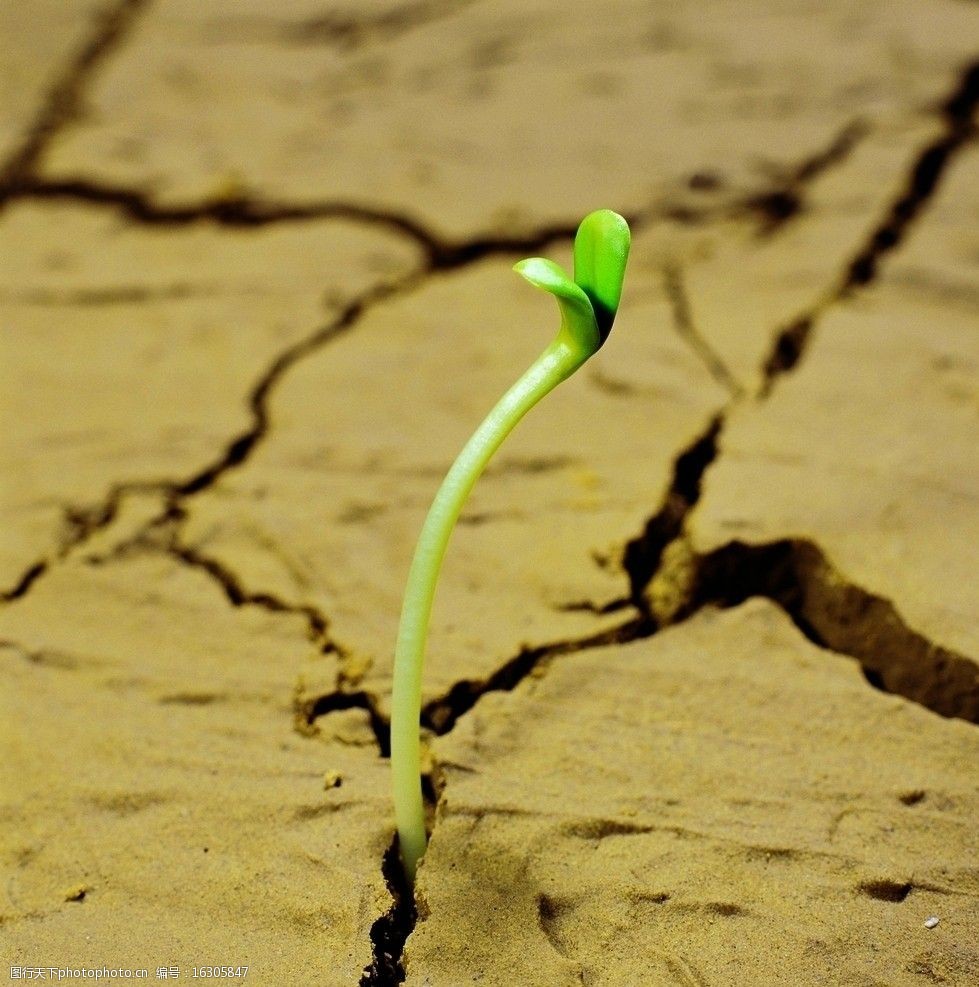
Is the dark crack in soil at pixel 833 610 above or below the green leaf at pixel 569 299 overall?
below

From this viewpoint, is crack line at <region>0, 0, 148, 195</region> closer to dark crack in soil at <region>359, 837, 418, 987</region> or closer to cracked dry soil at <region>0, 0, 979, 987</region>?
cracked dry soil at <region>0, 0, 979, 987</region>

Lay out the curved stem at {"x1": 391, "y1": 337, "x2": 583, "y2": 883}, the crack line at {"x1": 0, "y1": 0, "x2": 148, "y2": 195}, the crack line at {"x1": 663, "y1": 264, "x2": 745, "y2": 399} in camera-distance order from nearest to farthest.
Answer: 1. the curved stem at {"x1": 391, "y1": 337, "x2": 583, "y2": 883}
2. the crack line at {"x1": 663, "y1": 264, "x2": 745, "y2": 399}
3. the crack line at {"x1": 0, "y1": 0, "x2": 148, "y2": 195}

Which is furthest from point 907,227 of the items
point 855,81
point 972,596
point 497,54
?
point 497,54

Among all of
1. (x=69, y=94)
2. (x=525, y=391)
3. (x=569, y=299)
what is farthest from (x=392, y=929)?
(x=69, y=94)

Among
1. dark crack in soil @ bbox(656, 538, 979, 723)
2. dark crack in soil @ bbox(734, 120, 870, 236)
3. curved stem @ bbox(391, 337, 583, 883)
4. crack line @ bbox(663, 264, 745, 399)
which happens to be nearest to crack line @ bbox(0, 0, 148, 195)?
crack line @ bbox(663, 264, 745, 399)

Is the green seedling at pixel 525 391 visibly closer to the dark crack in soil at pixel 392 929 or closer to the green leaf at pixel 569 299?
the green leaf at pixel 569 299

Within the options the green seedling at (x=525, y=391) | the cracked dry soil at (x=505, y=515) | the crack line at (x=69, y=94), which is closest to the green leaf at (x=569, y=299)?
the green seedling at (x=525, y=391)
